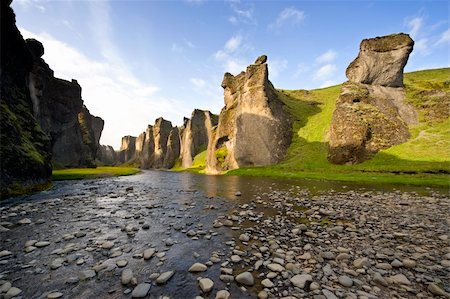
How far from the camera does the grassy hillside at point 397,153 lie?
2903cm

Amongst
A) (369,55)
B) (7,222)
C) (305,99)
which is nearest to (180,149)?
(305,99)

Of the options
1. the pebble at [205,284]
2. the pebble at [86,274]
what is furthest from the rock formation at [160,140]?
the pebble at [205,284]

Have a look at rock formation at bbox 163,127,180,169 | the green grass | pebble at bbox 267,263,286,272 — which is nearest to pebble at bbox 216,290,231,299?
pebble at bbox 267,263,286,272

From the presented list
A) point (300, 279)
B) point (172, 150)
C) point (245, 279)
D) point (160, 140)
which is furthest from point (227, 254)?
point (160, 140)

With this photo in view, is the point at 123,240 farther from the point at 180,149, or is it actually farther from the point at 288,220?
the point at 180,149

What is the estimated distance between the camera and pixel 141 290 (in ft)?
16.6

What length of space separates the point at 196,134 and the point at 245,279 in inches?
4972

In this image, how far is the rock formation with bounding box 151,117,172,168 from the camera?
144m

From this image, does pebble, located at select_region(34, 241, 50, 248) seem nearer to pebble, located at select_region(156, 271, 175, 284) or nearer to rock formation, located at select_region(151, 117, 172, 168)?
pebble, located at select_region(156, 271, 175, 284)

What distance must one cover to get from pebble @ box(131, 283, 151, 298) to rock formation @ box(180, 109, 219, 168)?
115196 millimetres

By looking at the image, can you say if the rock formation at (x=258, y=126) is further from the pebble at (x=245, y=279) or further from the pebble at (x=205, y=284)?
the pebble at (x=205, y=284)

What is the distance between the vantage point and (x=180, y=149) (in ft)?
472

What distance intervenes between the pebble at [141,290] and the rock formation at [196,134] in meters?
115

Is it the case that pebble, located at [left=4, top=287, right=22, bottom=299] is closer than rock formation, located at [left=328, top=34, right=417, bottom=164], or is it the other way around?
pebble, located at [left=4, top=287, right=22, bottom=299]
